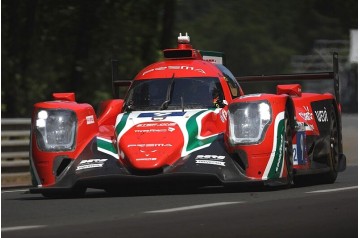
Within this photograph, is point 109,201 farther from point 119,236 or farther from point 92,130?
point 119,236

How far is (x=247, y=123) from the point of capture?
13898mm

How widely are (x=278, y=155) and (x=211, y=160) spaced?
0.73 meters

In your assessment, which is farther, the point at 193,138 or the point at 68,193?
the point at 68,193

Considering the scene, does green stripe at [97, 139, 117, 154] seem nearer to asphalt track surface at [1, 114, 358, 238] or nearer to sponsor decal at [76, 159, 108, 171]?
sponsor decal at [76, 159, 108, 171]

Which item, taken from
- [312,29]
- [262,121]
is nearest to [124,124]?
[262,121]

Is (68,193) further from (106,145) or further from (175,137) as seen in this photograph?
(175,137)

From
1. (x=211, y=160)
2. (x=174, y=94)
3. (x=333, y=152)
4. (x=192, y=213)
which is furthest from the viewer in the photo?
(x=333, y=152)

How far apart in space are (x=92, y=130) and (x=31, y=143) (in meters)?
0.63

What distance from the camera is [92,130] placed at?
1452cm

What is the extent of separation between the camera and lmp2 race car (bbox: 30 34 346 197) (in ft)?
44.8

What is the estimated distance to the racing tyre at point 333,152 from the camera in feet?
52.3

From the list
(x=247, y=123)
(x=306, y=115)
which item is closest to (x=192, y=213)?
(x=247, y=123)

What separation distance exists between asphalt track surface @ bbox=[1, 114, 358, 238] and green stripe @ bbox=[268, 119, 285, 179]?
193 millimetres

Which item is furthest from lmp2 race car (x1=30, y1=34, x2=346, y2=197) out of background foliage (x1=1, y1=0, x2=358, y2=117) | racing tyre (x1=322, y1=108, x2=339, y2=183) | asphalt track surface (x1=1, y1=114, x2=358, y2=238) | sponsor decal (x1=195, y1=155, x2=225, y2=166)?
background foliage (x1=1, y1=0, x2=358, y2=117)
